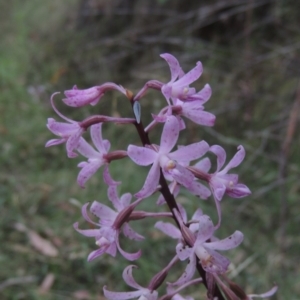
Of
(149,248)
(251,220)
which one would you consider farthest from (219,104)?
(149,248)

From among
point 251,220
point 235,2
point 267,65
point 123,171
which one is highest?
point 235,2

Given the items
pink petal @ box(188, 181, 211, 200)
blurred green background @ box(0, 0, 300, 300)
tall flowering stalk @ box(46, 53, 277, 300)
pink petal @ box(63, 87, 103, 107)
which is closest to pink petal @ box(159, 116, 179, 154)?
tall flowering stalk @ box(46, 53, 277, 300)

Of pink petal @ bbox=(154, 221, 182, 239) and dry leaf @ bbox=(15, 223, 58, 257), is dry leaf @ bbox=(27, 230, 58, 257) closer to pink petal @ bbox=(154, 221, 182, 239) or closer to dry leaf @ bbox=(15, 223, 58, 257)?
dry leaf @ bbox=(15, 223, 58, 257)

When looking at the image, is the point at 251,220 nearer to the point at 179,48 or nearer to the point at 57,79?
the point at 179,48

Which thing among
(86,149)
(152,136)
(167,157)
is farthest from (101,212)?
(152,136)

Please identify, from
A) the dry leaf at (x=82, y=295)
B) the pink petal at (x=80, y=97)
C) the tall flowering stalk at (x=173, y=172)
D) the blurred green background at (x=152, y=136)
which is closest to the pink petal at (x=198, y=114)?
the tall flowering stalk at (x=173, y=172)

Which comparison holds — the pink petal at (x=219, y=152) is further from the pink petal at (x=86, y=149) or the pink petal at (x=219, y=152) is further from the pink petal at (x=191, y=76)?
the pink petal at (x=86, y=149)
